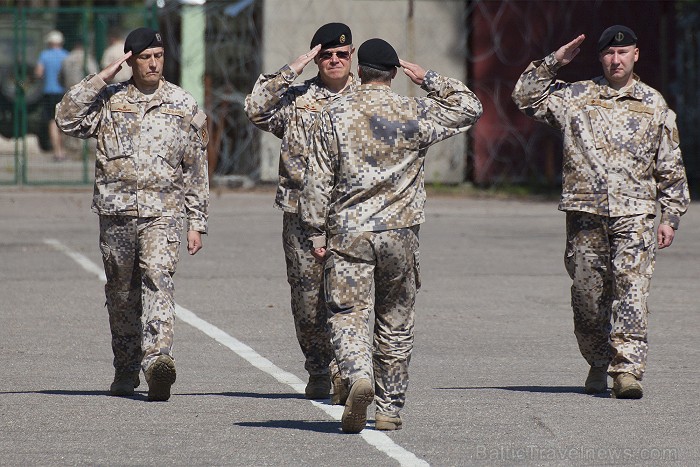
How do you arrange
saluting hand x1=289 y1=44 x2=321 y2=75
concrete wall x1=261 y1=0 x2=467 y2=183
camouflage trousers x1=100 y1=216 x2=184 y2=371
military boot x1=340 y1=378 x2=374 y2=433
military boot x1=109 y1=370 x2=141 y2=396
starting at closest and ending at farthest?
military boot x1=340 y1=378 x2=374 y2=433 → saluting hand x1=289 y1=44 x2=321 y2=75 → camouflage trousers x1=100 y1=216 x2=184 y2=371 → military boot x1=109 y1=370 x2=141 y2=396 → concrete wall x1=261 y1=0 x2=467 y2=183

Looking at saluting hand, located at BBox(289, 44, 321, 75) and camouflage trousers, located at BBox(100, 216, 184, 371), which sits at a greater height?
saluting hand, located at BBox(289, 44, 321, 75)

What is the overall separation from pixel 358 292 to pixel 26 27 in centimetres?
1721

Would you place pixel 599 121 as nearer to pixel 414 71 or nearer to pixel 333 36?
pixel 414 71

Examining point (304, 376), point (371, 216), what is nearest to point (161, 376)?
point (304, 376)

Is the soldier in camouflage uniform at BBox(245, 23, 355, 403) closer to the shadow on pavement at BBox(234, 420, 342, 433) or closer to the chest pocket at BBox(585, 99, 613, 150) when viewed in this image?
the shadow on pavement at BBox(234, 420, 342, 433)

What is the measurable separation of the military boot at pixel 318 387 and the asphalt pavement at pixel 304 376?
9cm

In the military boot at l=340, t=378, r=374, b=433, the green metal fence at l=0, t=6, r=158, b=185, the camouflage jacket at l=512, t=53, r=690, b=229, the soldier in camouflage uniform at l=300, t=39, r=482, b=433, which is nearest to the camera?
the military boot at l=340, t=378, r=374, b=433

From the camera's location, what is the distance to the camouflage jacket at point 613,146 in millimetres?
8156

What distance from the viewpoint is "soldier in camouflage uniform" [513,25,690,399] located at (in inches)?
320

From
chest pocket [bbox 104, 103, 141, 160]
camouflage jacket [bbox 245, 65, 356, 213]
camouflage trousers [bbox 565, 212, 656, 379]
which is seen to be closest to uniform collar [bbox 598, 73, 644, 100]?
camouflage trousers [bbox 565, 212, 656, 379]

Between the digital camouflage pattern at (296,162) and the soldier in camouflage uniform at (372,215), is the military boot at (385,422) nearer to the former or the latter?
the soldier in camouflage uniform at (372,215)

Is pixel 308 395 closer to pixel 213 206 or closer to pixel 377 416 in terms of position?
pixel 377 416

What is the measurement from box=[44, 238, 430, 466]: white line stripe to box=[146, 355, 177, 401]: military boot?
766 mm

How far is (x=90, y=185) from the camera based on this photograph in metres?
22.3
